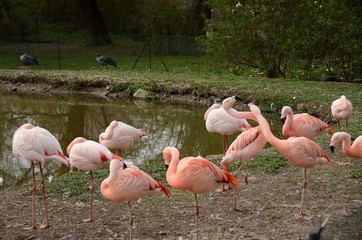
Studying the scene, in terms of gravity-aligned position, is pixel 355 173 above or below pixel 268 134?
below

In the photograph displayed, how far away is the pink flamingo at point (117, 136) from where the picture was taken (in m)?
7.30

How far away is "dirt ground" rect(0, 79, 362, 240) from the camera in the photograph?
534cm

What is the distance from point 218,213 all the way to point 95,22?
80.2ft

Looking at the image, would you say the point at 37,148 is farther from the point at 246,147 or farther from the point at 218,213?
the point at 246,147

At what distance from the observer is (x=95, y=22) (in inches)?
1145

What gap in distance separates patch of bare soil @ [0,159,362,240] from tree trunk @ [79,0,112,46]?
21.3 m

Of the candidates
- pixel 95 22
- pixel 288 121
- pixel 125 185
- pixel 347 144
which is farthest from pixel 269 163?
pixel 95 22

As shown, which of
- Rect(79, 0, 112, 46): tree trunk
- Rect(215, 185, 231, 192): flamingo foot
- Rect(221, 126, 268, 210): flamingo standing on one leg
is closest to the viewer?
Rect(221, 126, 268, 210): flamingo standing on one leg

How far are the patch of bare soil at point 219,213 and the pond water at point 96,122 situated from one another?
223cm

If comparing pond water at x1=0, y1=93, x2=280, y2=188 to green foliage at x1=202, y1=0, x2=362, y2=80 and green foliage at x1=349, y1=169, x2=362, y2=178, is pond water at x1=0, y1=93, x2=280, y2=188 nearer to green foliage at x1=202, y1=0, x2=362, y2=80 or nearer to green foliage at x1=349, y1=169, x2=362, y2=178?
green foliage at x1=349, y1=169, x2=362, y2=178

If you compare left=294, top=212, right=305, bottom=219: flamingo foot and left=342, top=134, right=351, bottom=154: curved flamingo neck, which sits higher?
left=342, top=134, right=351, bottom=154: curved flamingo neck

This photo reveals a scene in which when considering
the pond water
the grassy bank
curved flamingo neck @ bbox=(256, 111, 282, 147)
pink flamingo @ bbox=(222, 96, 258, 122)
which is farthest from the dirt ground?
the grassy bank

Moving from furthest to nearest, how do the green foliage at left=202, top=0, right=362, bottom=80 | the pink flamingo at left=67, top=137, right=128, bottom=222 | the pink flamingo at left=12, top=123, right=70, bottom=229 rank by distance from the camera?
the green foliage at left=202, top=0, right=362, bottom=80, the pink flamingo at left=67, top=137, right=128, bottom=222, the pink flamingo at left=12, top=123, right=70, bottom=229

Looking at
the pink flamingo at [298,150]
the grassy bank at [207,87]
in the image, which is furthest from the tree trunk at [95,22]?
the pink flamingo at [298,150]
